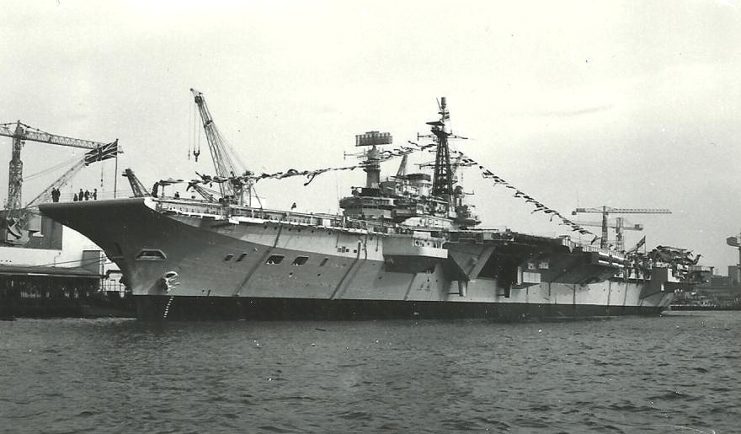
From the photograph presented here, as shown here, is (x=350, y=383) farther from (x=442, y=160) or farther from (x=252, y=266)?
(x=442, y=160)

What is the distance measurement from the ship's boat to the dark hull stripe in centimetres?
4

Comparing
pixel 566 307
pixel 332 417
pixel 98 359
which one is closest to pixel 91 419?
pixel 332 417

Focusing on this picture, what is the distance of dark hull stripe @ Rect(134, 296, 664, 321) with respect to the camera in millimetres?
27109

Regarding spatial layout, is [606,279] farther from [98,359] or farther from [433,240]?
[98,359]

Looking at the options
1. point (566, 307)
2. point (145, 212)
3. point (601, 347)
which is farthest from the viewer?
point (566, 307)

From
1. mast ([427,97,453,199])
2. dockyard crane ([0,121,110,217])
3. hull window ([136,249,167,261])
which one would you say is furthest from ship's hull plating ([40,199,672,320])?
dockyard crane ([0,121,110,217])

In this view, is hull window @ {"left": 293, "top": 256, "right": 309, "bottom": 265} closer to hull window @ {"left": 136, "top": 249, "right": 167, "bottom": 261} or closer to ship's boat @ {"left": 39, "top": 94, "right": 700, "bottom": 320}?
ship's boat @ {"left": 39, "top": 94, "right": 700, "bottom": 320}

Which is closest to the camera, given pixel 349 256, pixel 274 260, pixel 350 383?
pixel 350 383

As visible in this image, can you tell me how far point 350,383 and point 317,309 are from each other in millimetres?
15723

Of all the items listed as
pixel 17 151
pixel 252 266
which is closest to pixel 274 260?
pixel 252 266

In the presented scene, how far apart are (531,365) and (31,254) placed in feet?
103

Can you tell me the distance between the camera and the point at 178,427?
1081 cm

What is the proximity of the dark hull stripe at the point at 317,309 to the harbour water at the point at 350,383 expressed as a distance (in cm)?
288

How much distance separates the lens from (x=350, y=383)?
14.6 meters
